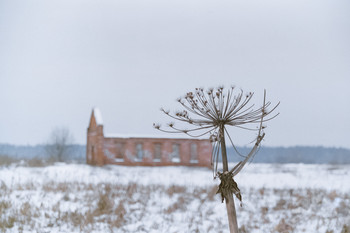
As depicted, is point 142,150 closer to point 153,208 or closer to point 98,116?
point 98,116

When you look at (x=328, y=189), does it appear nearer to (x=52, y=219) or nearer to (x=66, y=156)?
(x=52, y=219)

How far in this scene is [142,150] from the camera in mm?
27109

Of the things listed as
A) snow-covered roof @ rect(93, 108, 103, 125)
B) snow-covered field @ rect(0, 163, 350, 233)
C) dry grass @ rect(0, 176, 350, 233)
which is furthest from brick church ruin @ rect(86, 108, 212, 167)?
dry grass @ rect(0, 176, 350, 233)

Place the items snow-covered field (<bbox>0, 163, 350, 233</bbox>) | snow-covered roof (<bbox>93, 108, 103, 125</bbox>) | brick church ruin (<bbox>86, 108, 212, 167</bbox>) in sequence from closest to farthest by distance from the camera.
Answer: snow-covered field (<bbox>0, 163, 350, 233</bbox>)
brick church ruin (<bbox>86, 108, 212, 167</bbox>)
snow-covered roof (<bbox>93, 108, 103, 125</bbox>)

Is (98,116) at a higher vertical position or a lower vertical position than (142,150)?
higher

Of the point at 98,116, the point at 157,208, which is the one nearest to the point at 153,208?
the point at 157,208

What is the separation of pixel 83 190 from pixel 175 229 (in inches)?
162

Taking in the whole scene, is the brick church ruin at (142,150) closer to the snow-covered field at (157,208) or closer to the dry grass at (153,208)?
the snow-covered field at (157,208)

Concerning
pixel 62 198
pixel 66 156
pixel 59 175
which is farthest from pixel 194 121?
pixel 66 156

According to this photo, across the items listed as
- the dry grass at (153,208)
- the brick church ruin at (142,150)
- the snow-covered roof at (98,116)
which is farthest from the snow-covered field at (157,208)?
the snow-covered roof at (98,116)

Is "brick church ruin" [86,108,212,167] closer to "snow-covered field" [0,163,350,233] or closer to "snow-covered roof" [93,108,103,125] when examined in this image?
"snow-covered roof" [93,108,103,125]

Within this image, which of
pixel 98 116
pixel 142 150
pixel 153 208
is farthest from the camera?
pixel 142 150

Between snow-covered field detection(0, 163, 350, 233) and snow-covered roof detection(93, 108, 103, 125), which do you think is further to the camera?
snow-covered roof detection(93, 108, 103, 125)

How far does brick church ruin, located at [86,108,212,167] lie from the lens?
2625cm
